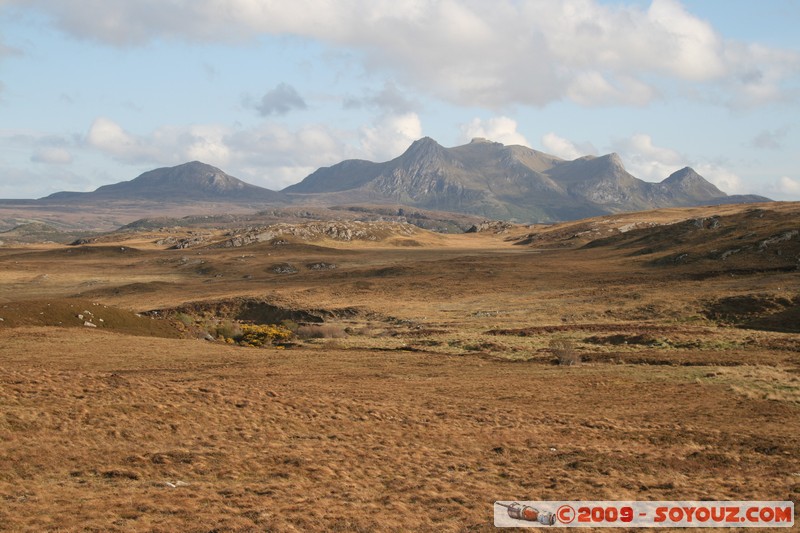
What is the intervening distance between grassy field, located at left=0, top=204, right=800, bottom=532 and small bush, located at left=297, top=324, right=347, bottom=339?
24 cm

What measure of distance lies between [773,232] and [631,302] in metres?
41.0

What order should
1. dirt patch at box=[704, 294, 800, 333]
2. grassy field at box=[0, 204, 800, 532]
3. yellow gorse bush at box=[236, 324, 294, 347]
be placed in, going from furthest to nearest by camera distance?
yellow gorse bush at box=[236, 324, 294, 347] → dirt patch at box=[704, 294, 800, 333] → grassy field at box=[0, 204, 800, 532]

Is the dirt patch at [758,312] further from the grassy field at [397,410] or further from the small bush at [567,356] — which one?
the small bush at [567,356]

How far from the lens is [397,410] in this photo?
81.6ft

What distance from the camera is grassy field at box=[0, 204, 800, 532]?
50.4ft

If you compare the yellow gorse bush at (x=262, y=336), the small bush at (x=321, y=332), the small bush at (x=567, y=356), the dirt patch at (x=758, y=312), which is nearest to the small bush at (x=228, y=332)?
the yellow gorse bush at (x=262, y=336)

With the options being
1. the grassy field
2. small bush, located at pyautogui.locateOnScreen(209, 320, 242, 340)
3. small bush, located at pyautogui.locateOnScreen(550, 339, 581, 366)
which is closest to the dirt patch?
the grassy field

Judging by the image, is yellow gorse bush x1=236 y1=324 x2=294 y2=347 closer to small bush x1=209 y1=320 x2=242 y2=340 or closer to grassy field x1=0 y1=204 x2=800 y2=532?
small bush x1=209 y1=320 x2=242 y2=340

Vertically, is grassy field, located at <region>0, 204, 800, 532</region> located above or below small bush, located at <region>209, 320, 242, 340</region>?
above

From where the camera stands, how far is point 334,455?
63.0 feet

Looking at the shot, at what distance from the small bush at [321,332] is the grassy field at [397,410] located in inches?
9.6

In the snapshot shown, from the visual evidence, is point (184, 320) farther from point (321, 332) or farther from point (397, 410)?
point (397, 410)

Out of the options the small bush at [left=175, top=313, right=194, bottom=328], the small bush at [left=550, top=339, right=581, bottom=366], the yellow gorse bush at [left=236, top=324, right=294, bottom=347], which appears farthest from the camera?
the small bush at [left=175, top=313, right=194, bottom=328]

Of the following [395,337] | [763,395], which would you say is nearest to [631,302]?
[395,337]
